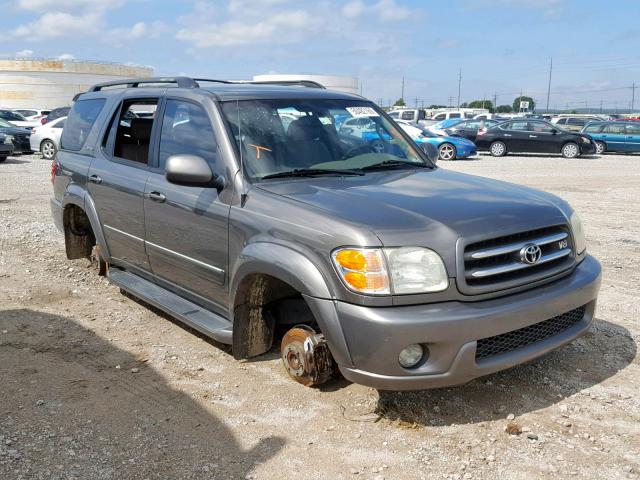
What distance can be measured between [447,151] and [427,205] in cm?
1972

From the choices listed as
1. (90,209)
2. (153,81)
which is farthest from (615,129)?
(90,209)

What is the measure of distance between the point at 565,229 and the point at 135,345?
3.11 meters

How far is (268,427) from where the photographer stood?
11.7ft

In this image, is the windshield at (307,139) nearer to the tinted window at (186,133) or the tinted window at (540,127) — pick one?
the tinted window at (186,133)

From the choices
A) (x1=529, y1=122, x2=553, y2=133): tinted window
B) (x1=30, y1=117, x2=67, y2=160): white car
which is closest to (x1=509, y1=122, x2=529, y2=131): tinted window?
(x1=529, y1=122, x2=553, y2=133): tinted window

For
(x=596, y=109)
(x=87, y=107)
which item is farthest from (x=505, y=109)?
(x=87, y=107)

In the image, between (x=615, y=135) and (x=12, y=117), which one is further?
(x=12, y=117)

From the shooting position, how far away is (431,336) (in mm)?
3152

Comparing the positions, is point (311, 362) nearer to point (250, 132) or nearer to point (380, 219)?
point (380, 219)

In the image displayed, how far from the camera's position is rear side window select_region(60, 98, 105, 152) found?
5902mm

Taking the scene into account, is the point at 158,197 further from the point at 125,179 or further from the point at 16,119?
the point at 16,119

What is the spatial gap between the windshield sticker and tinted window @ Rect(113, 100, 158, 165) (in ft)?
5.70

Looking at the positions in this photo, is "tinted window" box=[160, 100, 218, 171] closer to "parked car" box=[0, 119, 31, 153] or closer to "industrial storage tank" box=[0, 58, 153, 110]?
"parked car" box=[0, 119, 31, 153]

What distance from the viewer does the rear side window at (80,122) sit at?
19.4 feet
